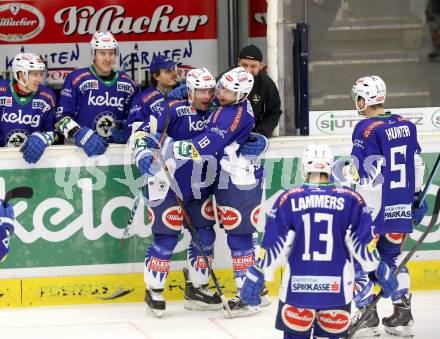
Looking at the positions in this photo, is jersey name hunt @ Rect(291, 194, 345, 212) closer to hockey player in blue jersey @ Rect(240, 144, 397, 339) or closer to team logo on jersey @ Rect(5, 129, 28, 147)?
hockey player in blue jersey @ Rect(240, 144, 397, 339)

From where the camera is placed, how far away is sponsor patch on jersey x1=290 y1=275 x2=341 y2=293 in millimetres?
6797

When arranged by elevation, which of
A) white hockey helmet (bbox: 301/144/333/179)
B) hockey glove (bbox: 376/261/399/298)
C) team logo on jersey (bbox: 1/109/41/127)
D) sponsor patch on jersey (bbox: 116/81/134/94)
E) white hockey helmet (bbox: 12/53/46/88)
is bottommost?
hockey glove (bbox: 376/261/399/298)

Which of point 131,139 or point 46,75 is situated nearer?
point 131,139

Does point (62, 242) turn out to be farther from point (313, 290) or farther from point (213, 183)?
point (313, 290)

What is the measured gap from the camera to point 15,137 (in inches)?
366

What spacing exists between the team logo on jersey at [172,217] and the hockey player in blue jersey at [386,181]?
3.83 feet

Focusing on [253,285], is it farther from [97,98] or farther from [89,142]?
[97,98]

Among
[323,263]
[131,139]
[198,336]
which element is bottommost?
[198,336]

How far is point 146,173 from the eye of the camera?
8.94 m

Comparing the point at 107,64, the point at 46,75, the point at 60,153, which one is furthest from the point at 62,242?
the point at 46,75

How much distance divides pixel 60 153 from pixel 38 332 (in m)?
1.22

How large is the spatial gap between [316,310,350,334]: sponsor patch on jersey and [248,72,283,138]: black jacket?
2594 millimetres

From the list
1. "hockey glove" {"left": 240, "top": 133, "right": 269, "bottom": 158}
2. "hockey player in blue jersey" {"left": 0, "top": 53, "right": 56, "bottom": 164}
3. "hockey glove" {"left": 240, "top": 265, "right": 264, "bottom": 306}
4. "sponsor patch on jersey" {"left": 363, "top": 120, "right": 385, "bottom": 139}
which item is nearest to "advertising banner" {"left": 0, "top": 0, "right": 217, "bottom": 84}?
"hockey player in blue jersey" {"left": 0, "top": 53, "right": 56, "bottom": 164}

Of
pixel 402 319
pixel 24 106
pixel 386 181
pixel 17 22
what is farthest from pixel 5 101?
pixel 402 319
